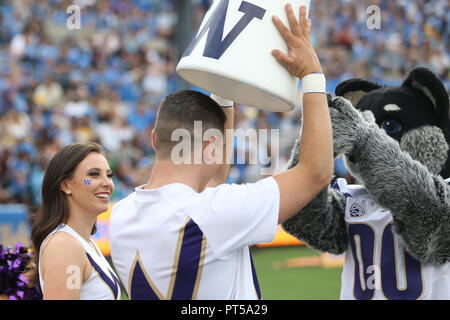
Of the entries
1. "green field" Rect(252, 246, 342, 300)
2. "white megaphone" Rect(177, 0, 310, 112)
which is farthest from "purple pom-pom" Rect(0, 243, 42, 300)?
"green field" Rect(252, 246, 342, 300)

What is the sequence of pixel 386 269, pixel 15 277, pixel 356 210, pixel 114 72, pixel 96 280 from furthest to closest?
1. pixel 114 72
2. pixel 15 277
3. pixel 356 210
4. pixel 386 269
5. pixel 96 280

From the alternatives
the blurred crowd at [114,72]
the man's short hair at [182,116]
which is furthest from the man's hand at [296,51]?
the blurred crowd at [114,72]

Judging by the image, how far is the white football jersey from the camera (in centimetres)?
175

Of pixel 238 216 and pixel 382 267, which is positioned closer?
pixel 238 216

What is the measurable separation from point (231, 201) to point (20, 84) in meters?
9.07

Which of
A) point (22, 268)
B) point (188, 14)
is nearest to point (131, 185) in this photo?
point (188, 14)

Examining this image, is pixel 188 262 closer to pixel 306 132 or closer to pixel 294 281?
pixel 306 132

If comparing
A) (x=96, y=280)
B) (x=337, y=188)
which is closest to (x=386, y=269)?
(x=337, y=188)

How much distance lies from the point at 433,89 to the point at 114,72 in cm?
986

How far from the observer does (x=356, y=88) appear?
2775 millimetres

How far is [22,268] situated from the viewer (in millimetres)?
2629

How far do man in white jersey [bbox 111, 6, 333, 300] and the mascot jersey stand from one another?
2.28 feet

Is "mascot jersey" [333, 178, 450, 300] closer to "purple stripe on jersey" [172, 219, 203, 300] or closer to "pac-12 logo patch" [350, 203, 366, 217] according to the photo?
"pac-12 logo patch" [350, 203, 366, 217]

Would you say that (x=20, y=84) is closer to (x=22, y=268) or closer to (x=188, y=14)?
(x=188, y=14)
